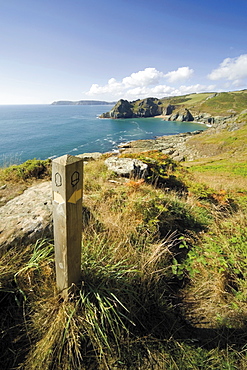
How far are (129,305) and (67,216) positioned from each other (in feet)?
4.97

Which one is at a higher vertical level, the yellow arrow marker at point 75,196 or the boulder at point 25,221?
A: the yellow arrow marker at point 75,196

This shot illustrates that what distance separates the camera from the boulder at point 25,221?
2551mm

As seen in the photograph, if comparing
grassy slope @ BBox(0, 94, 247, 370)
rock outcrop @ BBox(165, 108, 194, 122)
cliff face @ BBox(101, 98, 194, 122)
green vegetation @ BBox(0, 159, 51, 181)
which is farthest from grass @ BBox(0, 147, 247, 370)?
cliff face @ BBox(101, 98, 194, 122)

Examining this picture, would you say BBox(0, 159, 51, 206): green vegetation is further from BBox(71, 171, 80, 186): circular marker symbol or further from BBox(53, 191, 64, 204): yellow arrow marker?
BBox(71, 171, 80, 186): circular marker symbol

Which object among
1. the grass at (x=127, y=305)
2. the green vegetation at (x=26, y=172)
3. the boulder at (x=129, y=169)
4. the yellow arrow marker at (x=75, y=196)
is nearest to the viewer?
the yellow arrow marker at (x=75, y=196)

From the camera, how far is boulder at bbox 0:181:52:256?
2551 mm

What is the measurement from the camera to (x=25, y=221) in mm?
2840

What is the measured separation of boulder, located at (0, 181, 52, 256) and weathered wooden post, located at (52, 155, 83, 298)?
941 mm

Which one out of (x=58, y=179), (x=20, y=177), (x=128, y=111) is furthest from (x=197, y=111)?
(x=58, y=179)

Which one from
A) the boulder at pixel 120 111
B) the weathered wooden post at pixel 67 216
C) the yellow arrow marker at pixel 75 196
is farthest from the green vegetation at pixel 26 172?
the boulder at pixel 120 111

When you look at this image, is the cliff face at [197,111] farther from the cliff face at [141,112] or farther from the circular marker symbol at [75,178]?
the circular marker symbol at [75,178]

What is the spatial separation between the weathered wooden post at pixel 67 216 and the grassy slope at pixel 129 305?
28 centimetres

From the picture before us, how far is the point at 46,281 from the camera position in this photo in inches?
87.1

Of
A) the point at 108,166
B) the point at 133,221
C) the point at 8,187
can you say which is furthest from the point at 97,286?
the point at 108,166
